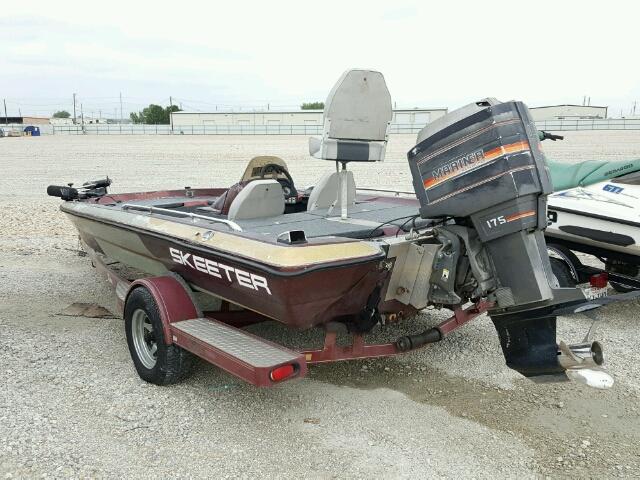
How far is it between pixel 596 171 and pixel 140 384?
14.3 ft

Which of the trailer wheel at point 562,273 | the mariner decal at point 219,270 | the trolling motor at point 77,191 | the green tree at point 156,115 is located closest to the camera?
the mariner decal at point 219,270

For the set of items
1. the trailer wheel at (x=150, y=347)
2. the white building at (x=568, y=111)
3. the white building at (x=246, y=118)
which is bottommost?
the trailer wheel at (x=150, y=347)

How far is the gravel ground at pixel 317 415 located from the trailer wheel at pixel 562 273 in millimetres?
353

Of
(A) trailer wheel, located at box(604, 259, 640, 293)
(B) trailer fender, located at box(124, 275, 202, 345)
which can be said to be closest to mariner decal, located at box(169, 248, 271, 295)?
(B) trailer fender, located at box(124, 275, 202, 345)

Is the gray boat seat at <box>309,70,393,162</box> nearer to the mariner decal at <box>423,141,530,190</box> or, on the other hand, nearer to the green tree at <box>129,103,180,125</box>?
the mariner decal at <box>423,141,530,190</box>

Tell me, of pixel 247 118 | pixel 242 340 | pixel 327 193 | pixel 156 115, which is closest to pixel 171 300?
pixel 242 340

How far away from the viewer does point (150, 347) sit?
3979mm

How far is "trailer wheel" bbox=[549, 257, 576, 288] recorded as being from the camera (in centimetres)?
502

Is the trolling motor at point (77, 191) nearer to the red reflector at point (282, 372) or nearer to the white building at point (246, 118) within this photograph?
the red reflector at point (282, 372)

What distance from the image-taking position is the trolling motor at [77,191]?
5680 mm

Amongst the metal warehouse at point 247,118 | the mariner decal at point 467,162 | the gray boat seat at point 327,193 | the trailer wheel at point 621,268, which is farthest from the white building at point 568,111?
the mariner decal at point 467,162

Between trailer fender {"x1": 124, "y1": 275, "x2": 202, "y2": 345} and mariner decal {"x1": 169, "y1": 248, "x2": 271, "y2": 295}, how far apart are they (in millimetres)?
165

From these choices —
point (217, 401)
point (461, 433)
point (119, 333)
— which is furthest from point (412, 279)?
point (119, 333)

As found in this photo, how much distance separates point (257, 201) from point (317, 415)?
1.70m
